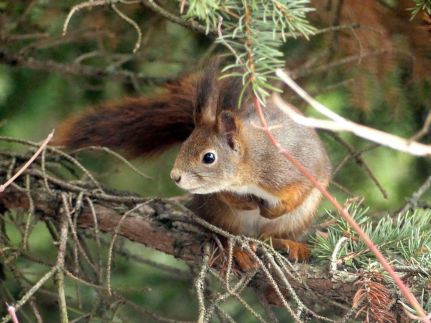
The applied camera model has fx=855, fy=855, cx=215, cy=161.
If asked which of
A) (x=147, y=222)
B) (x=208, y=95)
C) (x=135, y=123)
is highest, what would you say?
(x=208, y=95)

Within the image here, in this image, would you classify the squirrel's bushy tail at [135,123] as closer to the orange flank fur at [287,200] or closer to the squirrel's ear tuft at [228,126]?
the squirrel's ear tuft at [228,126]

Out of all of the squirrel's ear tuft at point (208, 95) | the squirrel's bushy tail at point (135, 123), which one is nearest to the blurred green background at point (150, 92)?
the squirrel's bushy tail at point (135, 123)

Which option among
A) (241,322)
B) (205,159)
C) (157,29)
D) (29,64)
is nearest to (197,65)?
(157,29)

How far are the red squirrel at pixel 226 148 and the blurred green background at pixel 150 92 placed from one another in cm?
23

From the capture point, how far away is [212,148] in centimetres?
151

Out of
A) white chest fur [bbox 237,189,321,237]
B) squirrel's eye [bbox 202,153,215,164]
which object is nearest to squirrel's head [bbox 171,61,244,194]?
squirrel's eye [bbox 202,153,215,164]

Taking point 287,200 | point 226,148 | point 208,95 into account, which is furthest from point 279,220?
point 208,95

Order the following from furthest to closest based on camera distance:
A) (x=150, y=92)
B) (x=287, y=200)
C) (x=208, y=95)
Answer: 1. (x=150, y=92)
2. (x=287, y=200)
3. (x=208, y=95)

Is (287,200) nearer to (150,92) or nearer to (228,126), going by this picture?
(228,126)

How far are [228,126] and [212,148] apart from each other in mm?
48

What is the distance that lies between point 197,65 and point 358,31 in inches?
15.1

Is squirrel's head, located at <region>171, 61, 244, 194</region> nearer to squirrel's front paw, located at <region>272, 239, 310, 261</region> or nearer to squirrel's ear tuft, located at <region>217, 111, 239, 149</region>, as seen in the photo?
squirrel's ear tuft, located at <region>217, 111, 239, 149</region>

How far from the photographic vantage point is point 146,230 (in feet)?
5.00

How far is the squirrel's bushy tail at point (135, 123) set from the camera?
5.22ft
